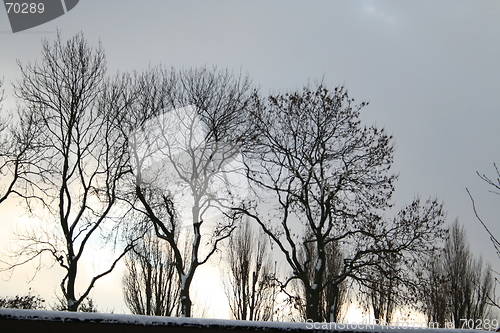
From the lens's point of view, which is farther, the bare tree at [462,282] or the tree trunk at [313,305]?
the bare tree at [462,282]

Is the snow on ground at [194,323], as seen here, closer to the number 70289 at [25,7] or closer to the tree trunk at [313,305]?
the tree trunk at [313,305]

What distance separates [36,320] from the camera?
23.1 feet

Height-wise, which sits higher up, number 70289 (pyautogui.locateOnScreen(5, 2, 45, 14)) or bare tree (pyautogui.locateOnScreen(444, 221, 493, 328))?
number 70289 (pyautogui.locateOnScreen(5, 2, 45, 14))

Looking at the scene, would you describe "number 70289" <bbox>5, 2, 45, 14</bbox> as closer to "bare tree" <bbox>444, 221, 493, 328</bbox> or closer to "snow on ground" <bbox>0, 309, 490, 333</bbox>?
"snow on ground" <bbox>0, 309, 490, 333</bbox>

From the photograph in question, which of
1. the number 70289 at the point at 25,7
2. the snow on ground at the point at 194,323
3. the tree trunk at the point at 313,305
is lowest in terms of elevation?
the tree trunk at the point at 313,305

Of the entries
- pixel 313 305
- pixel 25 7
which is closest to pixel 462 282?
pixel 313 305

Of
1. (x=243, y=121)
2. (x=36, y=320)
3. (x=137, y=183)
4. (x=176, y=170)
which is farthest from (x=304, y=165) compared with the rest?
(x=36, y=320)

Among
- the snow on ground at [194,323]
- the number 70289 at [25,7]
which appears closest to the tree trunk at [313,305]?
the snow on ground at [194,323]

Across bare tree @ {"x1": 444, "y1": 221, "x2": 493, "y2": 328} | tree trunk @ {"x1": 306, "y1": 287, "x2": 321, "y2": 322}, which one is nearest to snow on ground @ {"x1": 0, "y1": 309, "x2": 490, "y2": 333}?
tree trunk @ {"x1": 306, "y1": 287, "x2": 321, "y2": 322}

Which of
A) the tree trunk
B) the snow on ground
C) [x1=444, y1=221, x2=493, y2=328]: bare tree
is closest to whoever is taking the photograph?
the snow on ground

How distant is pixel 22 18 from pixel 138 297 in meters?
15.9

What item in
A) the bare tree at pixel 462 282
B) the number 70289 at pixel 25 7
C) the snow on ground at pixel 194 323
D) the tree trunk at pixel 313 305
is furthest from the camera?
the bare tree at pixel 462 282

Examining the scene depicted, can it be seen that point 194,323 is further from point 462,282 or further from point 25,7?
point 462,282

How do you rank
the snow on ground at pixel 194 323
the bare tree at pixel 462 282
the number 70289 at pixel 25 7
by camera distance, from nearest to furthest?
the snow on ground at pixel 194 323 < the number 70289 at pixel 25 7 < the bare tree at pixel 462 282
